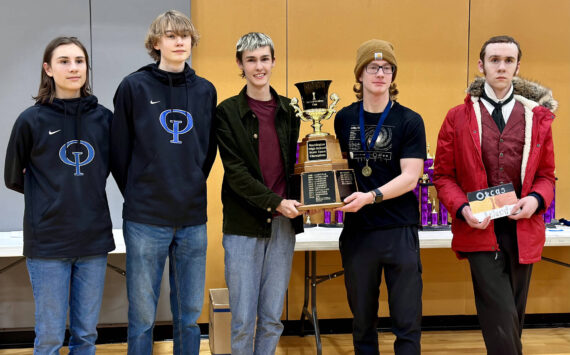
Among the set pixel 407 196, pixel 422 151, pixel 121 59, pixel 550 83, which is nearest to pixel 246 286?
pixel 407 196

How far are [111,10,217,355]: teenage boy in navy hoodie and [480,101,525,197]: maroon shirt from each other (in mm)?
1483

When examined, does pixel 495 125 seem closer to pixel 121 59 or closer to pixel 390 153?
pixel 390 153

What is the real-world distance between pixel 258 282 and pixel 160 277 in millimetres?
520

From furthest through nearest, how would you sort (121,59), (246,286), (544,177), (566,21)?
(566,21)
(121,59)
(544,177)
(246,286)

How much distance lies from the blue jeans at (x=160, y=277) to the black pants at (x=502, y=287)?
1.48 metres

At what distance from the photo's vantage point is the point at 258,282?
2525 millimetres

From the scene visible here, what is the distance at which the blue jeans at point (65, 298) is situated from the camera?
2395mm

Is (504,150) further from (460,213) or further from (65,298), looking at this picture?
(65,298)

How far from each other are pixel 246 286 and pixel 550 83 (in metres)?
3.47

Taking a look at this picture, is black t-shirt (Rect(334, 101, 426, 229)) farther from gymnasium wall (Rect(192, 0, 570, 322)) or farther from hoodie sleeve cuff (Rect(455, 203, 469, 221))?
gymnasium wall (Rect(192, 0, 570, 322))

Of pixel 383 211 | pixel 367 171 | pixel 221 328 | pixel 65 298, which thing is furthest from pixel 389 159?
pixel 221 328

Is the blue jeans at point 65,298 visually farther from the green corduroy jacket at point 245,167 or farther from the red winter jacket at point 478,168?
the red winter jacket at point 478,168

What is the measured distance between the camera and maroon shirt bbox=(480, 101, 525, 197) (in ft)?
8.48

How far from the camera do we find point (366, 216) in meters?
2.56
